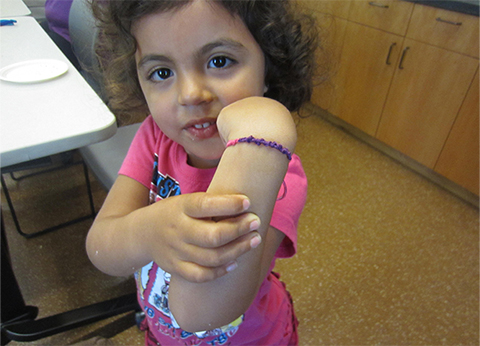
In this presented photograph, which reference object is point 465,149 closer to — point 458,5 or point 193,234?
point 458,5

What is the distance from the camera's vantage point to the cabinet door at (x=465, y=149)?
68.6 inches

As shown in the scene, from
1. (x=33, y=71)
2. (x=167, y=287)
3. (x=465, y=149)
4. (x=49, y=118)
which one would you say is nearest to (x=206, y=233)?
(x=167, y=287)

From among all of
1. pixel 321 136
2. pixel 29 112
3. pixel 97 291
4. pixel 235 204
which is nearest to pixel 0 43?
pixel 29 112

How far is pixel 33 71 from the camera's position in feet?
2.87

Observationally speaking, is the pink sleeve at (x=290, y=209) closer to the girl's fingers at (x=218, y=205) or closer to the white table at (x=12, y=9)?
the girl's fingers at (x=218, y=205)

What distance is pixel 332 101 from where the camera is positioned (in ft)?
8.24

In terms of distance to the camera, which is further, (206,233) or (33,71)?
(33,71)

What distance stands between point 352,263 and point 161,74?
1.27 metres

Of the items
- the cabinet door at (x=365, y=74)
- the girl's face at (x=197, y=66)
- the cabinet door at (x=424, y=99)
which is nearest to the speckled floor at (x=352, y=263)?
the cabinet door at (x=424, y=99)

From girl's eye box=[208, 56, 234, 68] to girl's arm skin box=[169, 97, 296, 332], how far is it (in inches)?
3.6

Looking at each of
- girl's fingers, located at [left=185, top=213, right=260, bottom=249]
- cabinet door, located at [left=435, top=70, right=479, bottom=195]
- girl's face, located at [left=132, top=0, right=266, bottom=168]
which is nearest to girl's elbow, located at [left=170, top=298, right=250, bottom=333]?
girl's fingers, located at [left=185, top=213, right=260, bottom=249]

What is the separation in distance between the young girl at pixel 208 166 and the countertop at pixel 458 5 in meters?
1.45

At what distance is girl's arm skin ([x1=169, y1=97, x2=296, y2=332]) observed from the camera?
1.18ft

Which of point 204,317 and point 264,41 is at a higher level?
point 264,41
